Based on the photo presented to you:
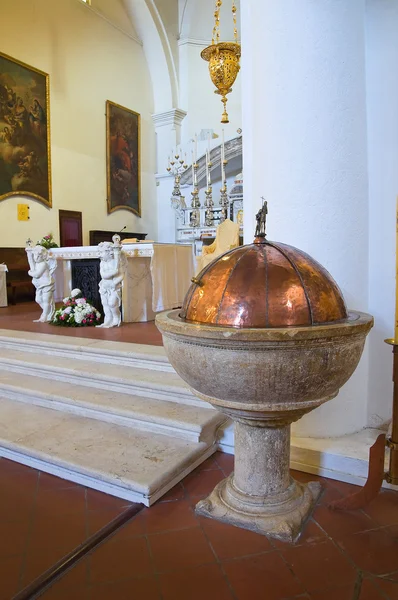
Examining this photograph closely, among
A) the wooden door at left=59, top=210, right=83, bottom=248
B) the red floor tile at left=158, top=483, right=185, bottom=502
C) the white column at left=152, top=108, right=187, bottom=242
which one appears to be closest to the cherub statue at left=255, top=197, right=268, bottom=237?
the red floor tile at left=158, top=483, right=185, bottom=502

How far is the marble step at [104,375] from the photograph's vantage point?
3023 millimetres

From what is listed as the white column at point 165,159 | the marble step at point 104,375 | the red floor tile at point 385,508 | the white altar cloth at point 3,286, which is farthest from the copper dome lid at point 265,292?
the white column at point 165,159

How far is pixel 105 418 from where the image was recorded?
9.78 ft

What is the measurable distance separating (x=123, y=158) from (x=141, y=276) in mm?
5932

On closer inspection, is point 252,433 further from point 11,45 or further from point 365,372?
point 11,45

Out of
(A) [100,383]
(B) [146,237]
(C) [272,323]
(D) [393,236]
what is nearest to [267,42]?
(D) [393,236]

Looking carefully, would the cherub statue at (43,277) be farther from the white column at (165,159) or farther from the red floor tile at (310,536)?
the white column at (165,159)

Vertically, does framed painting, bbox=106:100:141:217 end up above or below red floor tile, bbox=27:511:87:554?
above

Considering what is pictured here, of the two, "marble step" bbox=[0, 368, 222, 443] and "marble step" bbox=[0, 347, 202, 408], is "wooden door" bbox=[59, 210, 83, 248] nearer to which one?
"marble step" bbox=[0, 347, 202, 408]

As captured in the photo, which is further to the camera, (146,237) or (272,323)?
(146,237)

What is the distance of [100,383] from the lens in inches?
132

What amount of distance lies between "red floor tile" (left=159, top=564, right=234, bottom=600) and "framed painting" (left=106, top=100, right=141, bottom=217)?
9.39m

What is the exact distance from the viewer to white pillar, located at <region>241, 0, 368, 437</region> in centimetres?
247

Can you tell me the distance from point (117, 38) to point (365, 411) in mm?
10848
